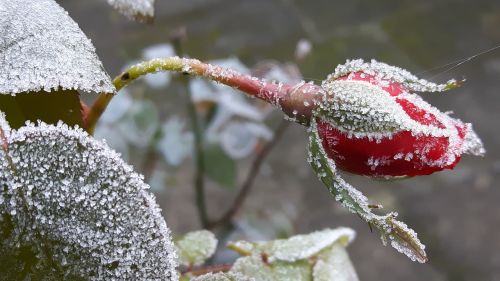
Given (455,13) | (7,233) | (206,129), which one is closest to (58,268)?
(7,233)

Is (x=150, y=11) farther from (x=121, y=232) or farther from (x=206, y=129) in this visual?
(x=206, y=129)

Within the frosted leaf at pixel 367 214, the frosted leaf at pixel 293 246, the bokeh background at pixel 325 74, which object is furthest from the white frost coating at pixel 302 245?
the bokeh background at pixel 325 74

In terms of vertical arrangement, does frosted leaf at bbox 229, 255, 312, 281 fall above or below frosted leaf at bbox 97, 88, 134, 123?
below

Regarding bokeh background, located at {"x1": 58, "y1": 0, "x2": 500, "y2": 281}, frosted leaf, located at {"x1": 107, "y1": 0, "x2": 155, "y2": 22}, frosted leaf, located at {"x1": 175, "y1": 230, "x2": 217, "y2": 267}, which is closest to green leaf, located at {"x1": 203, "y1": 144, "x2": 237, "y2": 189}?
bokeh background, located at {"x1": 58, "y1": 0, "x2": 500, "y2": 281}

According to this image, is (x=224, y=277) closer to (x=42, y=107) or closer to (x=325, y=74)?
(x=42, y=107)

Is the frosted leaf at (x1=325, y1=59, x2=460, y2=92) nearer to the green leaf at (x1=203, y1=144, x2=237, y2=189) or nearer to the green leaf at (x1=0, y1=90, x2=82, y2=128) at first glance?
the green leaf at (x1=0, y1=90, x2=82, y2=128)

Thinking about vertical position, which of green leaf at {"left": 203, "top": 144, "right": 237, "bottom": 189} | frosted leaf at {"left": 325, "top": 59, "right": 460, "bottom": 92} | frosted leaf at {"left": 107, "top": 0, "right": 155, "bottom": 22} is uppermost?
green leaf at {"left": 203, "top": 144, "right": 237, "bottom": 189}

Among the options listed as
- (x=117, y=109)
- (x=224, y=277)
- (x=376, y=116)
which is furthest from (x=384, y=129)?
(x=117, y=109)
